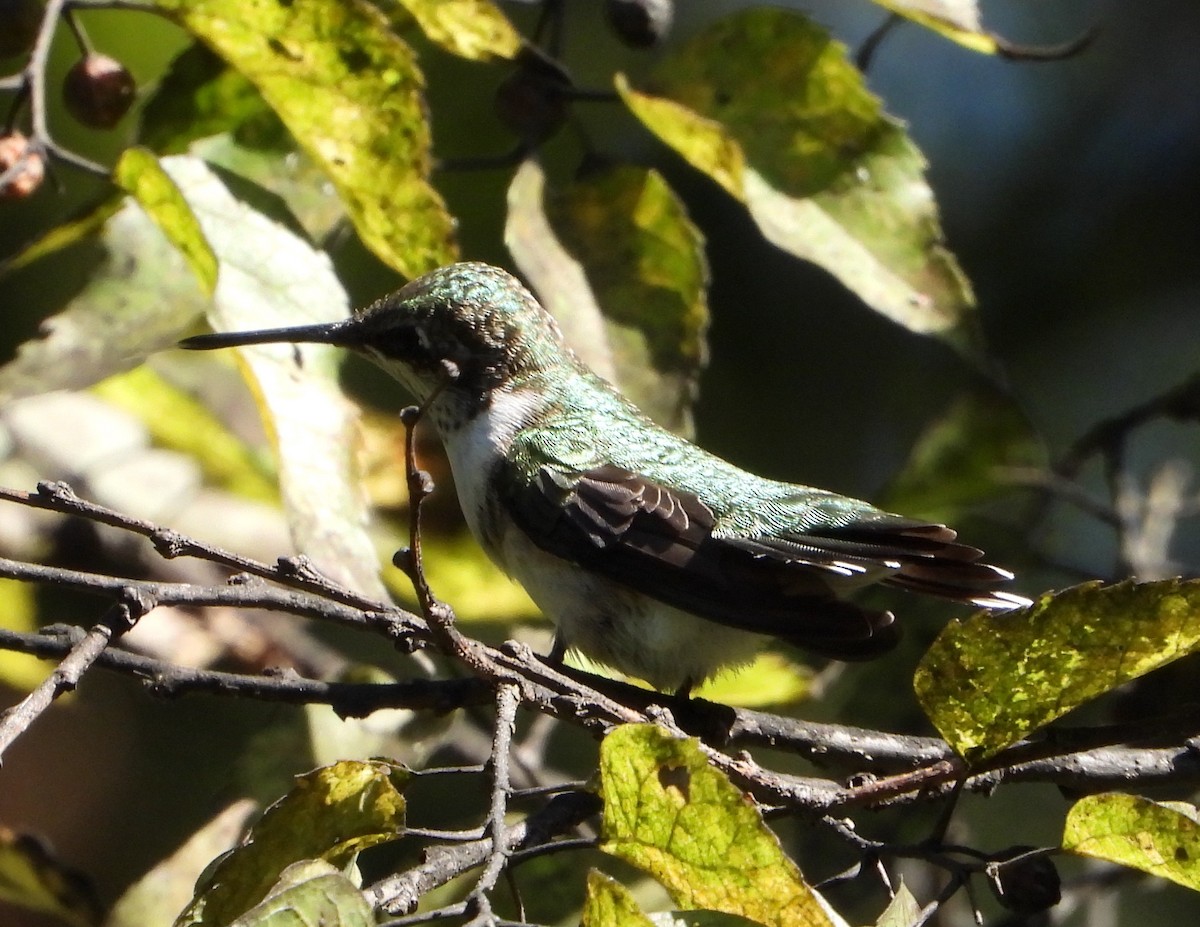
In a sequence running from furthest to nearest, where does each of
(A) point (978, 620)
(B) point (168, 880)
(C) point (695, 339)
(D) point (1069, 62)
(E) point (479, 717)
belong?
(D) point (1069, 62) → (E) point (479, 717) → (C) point (695, 339) → (B) point (168, 880) → (A) point (978, 620)

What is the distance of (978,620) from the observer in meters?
1.50

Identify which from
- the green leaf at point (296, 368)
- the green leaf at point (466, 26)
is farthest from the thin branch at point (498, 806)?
the green leaf at point (466, 26)

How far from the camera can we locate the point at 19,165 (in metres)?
2.23

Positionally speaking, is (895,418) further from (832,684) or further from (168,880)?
(168,880)

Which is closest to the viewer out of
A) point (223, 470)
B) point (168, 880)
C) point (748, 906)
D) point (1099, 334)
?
point (748, 906)

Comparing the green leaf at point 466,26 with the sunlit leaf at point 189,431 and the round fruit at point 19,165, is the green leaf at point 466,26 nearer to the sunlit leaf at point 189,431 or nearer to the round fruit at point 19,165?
the round fruit at point 19,165

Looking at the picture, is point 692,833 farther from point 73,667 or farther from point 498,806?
point 73,667

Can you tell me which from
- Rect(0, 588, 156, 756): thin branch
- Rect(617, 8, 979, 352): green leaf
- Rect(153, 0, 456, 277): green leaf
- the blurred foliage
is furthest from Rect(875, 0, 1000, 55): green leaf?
Rect(0, 588, 156, 756): thin branch

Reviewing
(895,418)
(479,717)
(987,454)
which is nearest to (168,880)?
(479,717)

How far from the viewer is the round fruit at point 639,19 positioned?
8.50ft

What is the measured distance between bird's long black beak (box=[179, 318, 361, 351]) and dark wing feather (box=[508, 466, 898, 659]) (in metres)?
0.36

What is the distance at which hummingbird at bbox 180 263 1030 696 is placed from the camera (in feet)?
7.22

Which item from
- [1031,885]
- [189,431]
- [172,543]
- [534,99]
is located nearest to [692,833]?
[172,543]

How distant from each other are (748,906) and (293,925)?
0.39 metres
